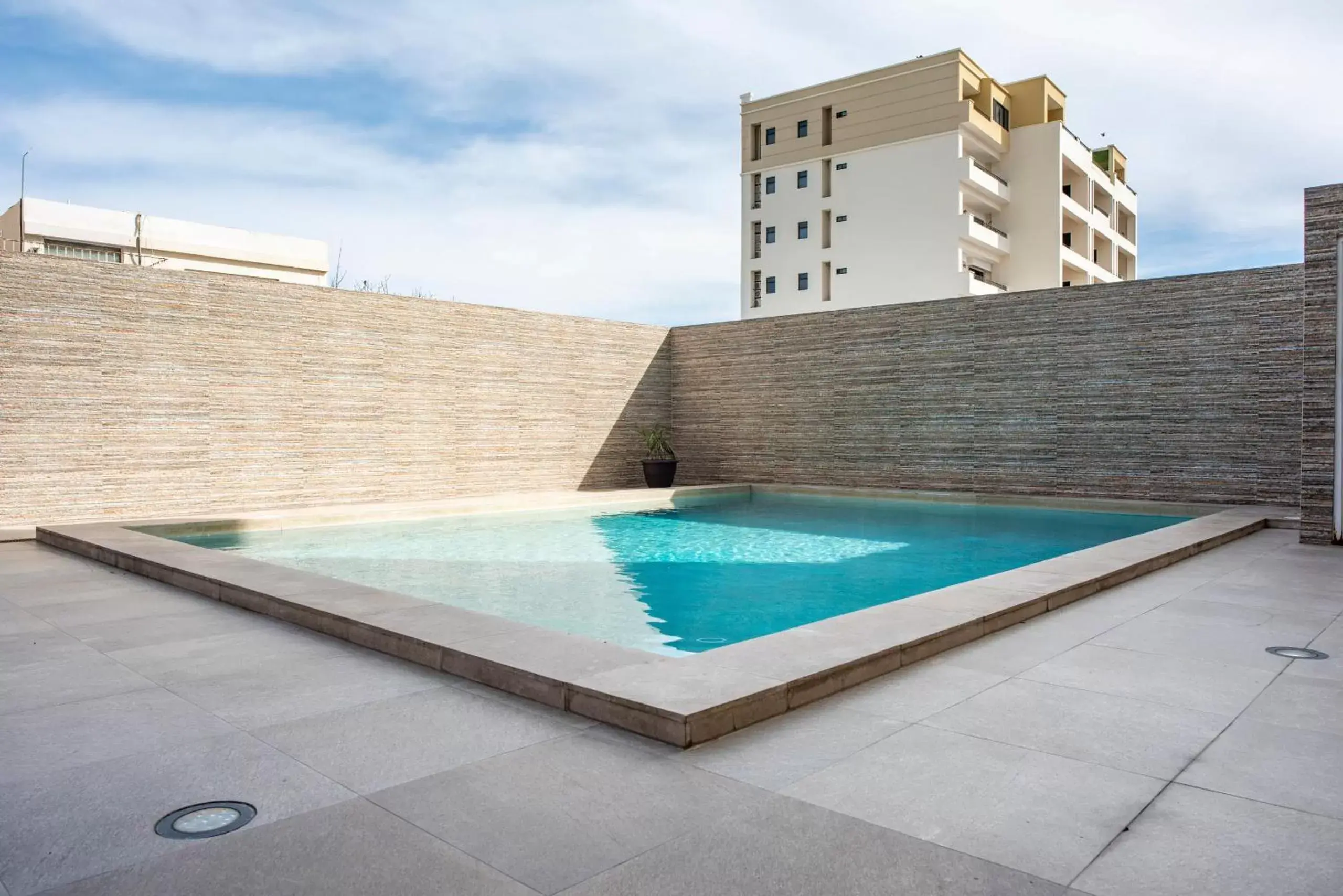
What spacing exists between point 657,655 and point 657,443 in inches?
397

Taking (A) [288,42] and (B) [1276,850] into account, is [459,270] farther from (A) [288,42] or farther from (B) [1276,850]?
(B) [1276,850]

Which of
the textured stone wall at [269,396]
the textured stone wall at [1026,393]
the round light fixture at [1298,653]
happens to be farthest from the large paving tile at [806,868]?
the textured stone wall at [1026,393]

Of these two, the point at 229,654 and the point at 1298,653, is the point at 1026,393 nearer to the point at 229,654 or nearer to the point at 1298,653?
the point at 1298,653

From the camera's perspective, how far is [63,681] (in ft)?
9.96

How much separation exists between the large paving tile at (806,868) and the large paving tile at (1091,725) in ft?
2.44

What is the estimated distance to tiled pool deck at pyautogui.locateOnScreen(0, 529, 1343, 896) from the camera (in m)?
1.70

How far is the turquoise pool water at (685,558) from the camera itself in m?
5.11

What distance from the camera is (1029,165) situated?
26750 millimetres

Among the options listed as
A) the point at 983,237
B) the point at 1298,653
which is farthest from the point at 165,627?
the point at 983,237

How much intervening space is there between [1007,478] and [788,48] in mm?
7326

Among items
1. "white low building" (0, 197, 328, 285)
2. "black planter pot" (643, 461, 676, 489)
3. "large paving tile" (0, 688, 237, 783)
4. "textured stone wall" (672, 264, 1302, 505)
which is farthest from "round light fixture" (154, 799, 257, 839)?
"white low building" (0, 197, 328, 285)

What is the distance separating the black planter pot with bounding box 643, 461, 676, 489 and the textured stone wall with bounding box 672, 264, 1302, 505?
3.41 feet

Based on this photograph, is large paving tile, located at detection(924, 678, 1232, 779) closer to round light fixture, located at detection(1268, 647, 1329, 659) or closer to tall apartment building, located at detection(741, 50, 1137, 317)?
round light fixture, located at detection(1268, 647, 1329, 659)

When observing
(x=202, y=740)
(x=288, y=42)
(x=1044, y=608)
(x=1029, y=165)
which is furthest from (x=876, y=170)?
(x=202, y=740)
